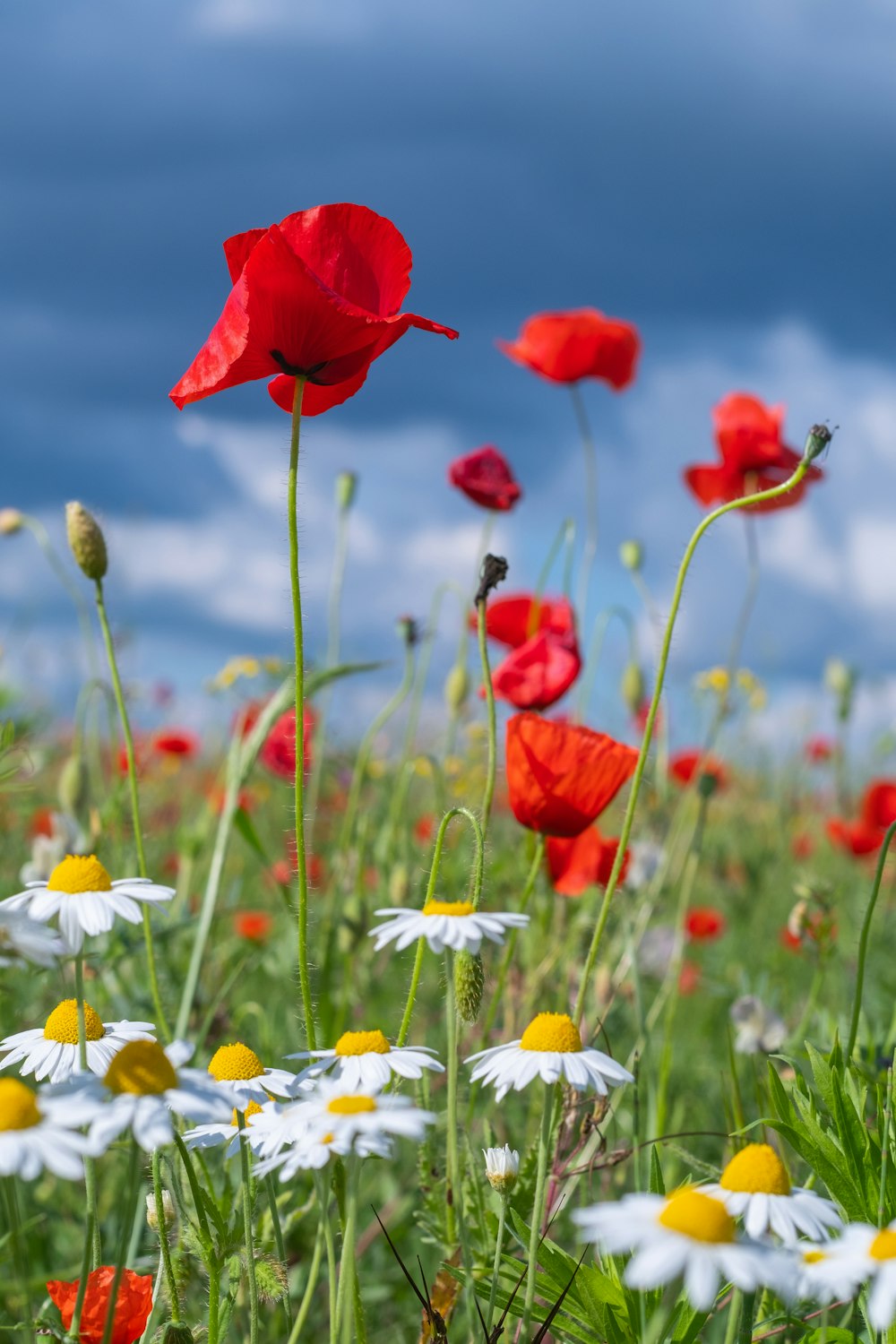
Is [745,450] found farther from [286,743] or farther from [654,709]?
[654,709]

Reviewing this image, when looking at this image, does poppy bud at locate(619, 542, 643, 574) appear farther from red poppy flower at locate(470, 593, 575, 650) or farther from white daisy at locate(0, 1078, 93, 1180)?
white daisy at locate(0, 1078, 93, 1180)

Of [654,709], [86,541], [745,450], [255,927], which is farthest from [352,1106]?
[255,927]

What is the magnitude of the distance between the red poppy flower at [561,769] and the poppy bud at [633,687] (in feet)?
5.38

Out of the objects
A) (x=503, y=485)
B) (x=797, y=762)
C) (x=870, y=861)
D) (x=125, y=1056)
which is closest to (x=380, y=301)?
(x=125, y=1056)

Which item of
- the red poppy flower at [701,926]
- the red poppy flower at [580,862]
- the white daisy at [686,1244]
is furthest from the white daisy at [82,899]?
the red poppy flower at [701,926]

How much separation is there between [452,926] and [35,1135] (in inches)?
13.6

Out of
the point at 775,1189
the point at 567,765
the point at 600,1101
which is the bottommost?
the point at 600,1101

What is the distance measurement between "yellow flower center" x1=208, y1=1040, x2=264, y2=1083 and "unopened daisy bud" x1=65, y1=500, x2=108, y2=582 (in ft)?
2.10

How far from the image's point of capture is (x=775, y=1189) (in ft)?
2.83

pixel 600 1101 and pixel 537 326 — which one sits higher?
pixel 537 326

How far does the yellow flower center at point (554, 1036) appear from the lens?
100cm

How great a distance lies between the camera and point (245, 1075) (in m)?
1.05

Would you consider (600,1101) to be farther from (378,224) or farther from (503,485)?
(503,485)

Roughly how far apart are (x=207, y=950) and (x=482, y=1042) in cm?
115
